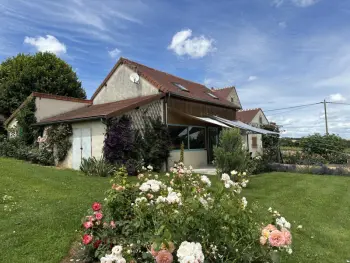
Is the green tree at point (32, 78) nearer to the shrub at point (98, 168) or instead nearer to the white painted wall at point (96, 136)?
the white painted wall at point (96, 136)

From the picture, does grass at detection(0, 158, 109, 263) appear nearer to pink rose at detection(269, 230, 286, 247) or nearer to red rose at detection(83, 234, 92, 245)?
red rose at detection(83, 234, 92, 245)

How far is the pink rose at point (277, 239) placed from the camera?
112 inches

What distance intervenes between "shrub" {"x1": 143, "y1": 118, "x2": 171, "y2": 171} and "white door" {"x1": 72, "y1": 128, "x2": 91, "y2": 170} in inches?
134

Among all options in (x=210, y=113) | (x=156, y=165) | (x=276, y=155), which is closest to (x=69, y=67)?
(x=210, y=113)

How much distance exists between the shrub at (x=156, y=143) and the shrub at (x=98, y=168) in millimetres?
2463

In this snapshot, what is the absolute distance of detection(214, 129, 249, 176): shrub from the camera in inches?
549

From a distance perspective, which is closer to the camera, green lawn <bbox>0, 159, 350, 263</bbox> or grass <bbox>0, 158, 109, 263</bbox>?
grass <bbox>0, 158, 109, 263</bbox>

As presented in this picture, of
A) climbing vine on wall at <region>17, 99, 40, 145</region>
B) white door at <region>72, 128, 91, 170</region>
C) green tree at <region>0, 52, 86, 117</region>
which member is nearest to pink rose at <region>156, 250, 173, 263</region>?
white door at <region>72, 128, 91, 170</region>

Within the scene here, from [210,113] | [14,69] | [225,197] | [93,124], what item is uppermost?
[14,69]

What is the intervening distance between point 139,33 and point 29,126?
39.4 ft

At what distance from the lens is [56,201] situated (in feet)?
28.5

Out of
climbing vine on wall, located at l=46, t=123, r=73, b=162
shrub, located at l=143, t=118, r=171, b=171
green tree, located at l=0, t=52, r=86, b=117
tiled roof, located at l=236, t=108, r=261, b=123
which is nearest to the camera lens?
shrub, located at l=143, t=118, r=171, b=171

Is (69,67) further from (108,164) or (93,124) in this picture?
(108,164)

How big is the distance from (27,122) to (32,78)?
417 inches
